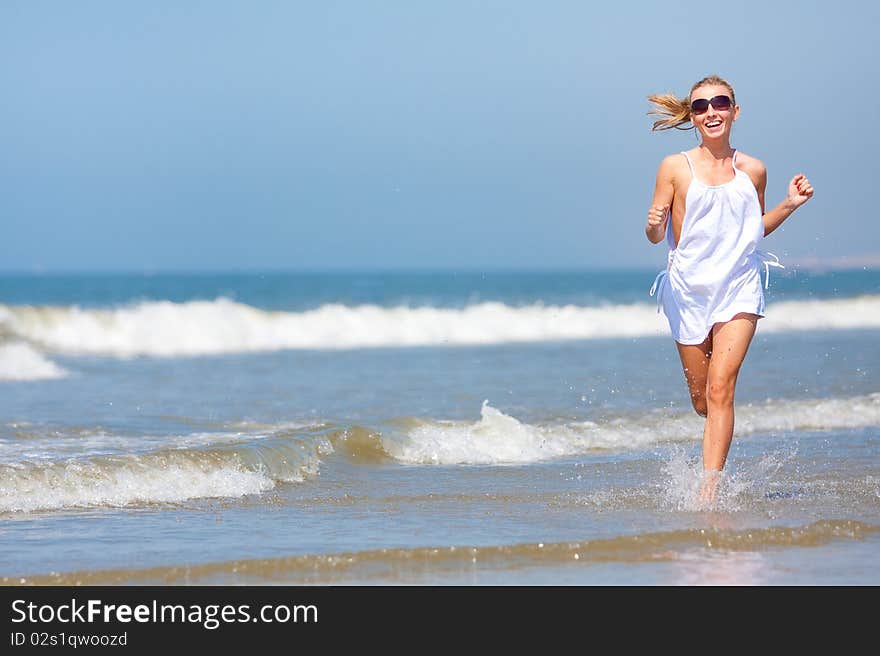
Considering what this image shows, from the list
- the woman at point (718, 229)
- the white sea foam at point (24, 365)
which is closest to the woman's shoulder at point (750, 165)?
the woman at point (718, 229)

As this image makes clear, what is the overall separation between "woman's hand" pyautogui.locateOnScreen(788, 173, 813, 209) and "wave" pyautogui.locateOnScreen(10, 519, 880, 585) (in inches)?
62.9

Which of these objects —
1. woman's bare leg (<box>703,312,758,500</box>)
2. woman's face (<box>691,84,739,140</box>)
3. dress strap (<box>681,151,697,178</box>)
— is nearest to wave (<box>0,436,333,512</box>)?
woman's bare leg (<box>703,312,758,500</box>)

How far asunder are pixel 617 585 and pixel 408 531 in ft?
4.49

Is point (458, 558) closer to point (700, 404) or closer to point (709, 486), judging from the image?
point (709, 486)

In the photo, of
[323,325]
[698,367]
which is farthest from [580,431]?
[323,325]

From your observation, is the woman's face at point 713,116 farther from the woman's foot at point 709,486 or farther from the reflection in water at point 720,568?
the reflection in water at point 720,568

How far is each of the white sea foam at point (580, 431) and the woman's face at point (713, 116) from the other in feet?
11.1

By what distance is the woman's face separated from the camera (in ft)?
19.4

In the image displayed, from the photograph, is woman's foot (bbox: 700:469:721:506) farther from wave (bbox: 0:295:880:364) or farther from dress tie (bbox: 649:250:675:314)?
wave (bbox: 0:295:880:364)

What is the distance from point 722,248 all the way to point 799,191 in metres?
0.48

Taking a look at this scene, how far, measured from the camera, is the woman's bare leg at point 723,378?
5934mm
